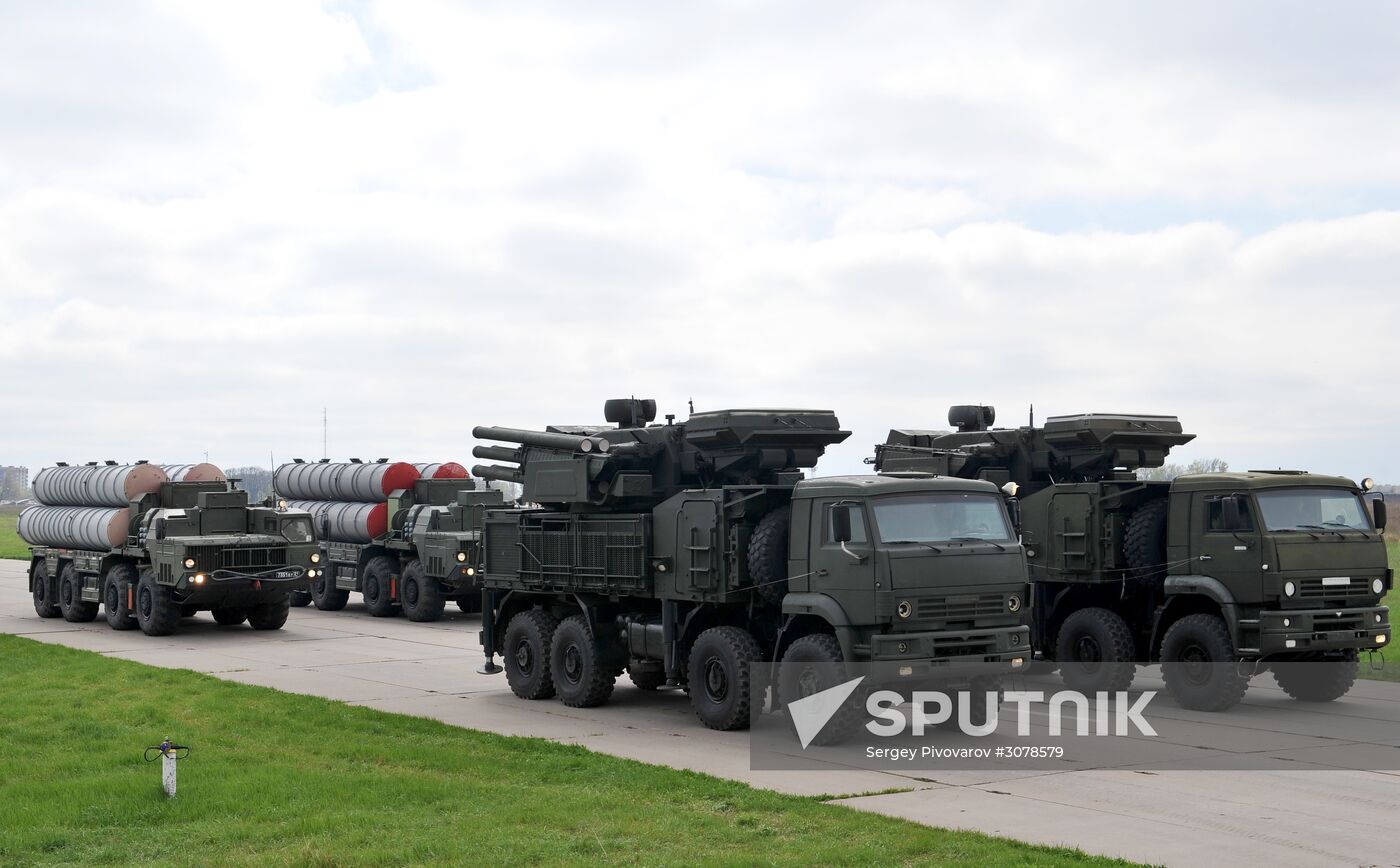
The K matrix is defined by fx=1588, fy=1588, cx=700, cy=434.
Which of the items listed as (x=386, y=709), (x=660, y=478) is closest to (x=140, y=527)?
(x=386, y=709)

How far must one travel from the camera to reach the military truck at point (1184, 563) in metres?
16.7

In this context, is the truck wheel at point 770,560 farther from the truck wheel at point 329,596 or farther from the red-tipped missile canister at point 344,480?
the truck wheel at point 329,596

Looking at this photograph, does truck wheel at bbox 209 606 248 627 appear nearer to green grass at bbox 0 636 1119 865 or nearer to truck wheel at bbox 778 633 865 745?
green grass at bbox 0 636 1119 865

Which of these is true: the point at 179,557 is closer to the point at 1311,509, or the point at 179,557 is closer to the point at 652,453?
the point at 652,453

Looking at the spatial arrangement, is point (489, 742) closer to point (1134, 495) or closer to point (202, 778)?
point (202, 778)

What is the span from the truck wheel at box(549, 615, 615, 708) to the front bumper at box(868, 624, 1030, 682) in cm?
413

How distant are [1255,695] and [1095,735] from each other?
4.14 meters

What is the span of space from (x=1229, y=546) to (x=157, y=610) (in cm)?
1789

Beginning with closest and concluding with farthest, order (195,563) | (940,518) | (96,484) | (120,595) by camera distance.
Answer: (940,518) < (195,563) < (120,595) < (96,484)

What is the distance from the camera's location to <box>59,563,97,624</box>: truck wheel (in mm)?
29781

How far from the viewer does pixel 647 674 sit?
18328mm

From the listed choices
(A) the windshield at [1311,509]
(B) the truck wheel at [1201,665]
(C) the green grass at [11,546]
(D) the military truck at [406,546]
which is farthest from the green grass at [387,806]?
(C) the green grass at [11,546]

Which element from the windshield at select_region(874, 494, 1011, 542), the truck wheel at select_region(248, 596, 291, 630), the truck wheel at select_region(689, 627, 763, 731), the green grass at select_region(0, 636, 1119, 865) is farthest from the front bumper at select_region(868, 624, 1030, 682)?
the truck wheel at select_region(248, 596, 291, 630)

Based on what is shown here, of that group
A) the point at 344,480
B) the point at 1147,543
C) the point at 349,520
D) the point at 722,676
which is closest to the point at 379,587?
the point at 349,520
